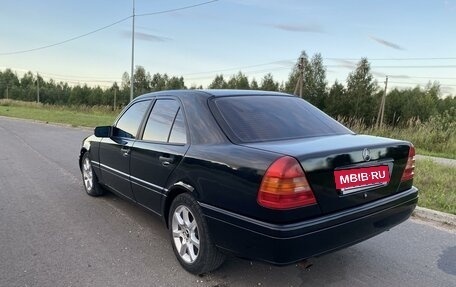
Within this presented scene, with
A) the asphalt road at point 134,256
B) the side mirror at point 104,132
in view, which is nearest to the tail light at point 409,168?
the asphalt road at point 134,256

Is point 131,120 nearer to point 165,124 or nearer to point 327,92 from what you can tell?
point 165,124

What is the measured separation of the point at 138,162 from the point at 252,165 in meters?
1.82

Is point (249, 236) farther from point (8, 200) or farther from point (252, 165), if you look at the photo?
point (8, 200)

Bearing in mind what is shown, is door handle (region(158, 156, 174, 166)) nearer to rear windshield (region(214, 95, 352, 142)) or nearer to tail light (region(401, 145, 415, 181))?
rear windshield (region(214, 95, 352, 142))

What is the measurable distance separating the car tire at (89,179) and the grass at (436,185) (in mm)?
4705

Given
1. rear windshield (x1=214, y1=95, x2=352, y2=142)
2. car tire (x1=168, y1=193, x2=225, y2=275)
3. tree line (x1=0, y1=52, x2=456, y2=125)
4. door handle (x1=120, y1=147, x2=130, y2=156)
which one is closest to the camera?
car tire (x1=168, y1=193, x2=225, y2=275)

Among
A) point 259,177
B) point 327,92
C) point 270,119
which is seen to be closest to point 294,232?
point 259,177

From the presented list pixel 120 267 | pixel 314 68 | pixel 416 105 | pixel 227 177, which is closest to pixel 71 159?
pixel 120 267

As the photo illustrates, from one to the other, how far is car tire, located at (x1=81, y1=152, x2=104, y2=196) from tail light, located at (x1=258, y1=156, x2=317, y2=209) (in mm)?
3766

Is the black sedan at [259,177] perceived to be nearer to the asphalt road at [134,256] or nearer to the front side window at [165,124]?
the front side window at [165,124]

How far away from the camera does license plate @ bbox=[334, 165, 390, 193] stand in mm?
3018

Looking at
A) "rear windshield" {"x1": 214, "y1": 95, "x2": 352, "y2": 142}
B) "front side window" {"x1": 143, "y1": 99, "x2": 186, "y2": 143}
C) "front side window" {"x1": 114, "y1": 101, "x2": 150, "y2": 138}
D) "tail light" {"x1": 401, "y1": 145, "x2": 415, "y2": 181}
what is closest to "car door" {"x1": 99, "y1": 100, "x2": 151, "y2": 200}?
"front side window" {"x1": 114, "y1": 101, "x2": 150, "y2": 138}

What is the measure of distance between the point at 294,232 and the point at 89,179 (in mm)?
4246

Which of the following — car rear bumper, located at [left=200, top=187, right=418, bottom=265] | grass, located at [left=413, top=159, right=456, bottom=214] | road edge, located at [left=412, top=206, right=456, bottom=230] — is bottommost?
road edge, located at [left=412, top=206, right=456, bottom=230]
